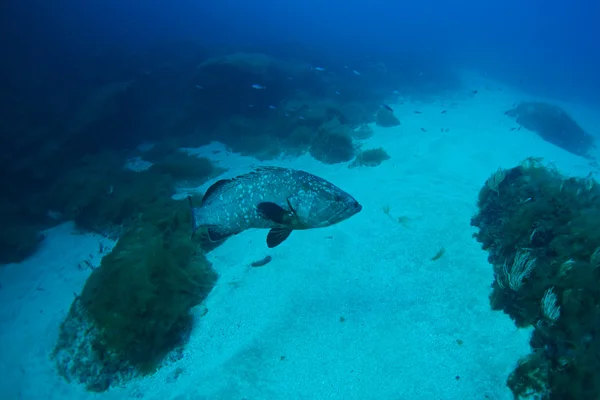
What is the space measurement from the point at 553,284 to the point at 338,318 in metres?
3.05

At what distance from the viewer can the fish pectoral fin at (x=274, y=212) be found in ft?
9.59

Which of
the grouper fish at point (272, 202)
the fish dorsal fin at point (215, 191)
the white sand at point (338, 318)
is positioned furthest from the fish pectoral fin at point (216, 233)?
the white sand at point (338, 318)

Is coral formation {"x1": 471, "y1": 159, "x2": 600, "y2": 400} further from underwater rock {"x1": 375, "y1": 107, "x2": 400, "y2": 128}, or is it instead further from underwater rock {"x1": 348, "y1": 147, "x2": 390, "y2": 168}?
underwater rock {"x1": 375, "y1": 107, "x2": 400, "y2": 128}

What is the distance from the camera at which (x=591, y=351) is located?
335 centimetres

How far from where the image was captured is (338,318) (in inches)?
189

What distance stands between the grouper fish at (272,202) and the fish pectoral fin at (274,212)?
14 millimetres

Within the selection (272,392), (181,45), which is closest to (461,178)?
(272,392)

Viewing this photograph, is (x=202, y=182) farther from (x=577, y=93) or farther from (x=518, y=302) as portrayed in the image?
A: (x=577, y=93)

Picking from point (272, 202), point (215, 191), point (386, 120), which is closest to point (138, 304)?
point (215, 191)

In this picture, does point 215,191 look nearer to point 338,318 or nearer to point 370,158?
point 338,318

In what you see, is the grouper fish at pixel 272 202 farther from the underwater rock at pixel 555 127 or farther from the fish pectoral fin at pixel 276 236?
the underwater rock at pixel 555 127

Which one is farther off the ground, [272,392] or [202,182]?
[272,392]

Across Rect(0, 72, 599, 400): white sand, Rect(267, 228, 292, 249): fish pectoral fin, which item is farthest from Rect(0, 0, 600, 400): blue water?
Rect(267, 228, 292, 249): fish pectoral fin

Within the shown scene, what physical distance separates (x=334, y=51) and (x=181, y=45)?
1918 cm
